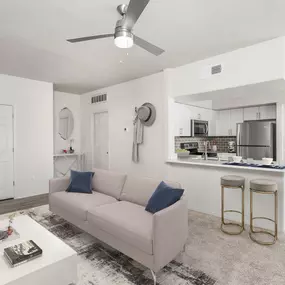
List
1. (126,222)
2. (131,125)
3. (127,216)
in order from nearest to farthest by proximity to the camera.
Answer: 1. (126,222)
2. (127,216)
3. (131,125)

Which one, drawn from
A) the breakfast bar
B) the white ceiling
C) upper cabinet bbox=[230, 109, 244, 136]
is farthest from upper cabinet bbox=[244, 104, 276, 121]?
the white ceiling

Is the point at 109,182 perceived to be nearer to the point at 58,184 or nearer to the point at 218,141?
the point at 58,184

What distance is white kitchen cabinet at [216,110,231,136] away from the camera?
5.60 m

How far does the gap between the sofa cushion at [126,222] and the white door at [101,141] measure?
3.11 metres

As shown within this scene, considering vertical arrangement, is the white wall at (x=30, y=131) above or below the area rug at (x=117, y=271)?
above

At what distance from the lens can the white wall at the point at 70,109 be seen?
5.79 metres

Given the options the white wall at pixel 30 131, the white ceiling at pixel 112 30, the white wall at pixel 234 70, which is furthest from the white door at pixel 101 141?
the white wall at pixel 234 70

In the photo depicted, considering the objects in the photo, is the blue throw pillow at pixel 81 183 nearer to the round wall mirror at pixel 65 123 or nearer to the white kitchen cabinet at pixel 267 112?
the round wall mirror at pixel 65 123

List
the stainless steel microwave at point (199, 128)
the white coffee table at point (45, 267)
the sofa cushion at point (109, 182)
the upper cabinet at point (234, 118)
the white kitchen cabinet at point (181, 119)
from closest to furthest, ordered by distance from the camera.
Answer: the white coffee table at point (45, 267), the sofa cushion at point (109, 182), the white kitchen cabinet at point (181, 119), the stainless steel microwave at point (199, 128), the upper cabinet at point (234, 118)

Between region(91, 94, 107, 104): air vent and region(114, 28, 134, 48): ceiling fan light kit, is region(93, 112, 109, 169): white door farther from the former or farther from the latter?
region(114, 28, 134, 48): ceiling fan light kit

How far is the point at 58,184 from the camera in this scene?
343 centimetres

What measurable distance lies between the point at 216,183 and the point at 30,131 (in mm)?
4092

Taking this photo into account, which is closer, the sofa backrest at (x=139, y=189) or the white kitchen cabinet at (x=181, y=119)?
the sofa backrest at (x=139, y=189)

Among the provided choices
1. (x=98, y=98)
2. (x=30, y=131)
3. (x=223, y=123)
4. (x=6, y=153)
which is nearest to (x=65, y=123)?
(x=98, y=98)
